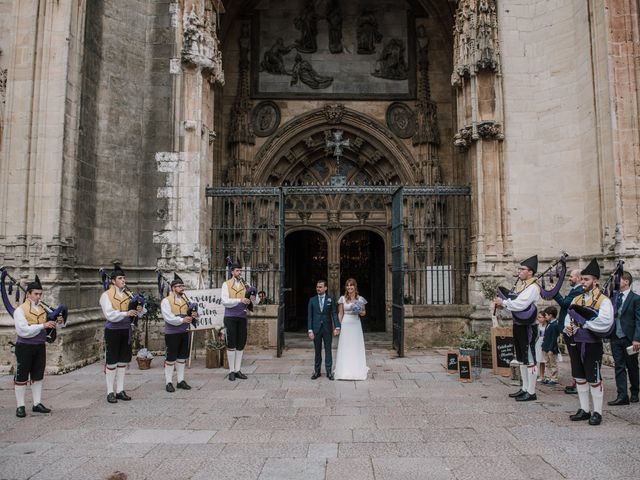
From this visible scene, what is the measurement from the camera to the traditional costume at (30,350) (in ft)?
20.8

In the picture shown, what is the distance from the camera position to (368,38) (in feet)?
53.3

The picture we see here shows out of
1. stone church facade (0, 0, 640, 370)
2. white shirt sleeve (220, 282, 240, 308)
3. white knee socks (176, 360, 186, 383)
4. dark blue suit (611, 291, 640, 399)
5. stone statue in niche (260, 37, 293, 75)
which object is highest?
stone statue in niche (260, 37, 293, 75)

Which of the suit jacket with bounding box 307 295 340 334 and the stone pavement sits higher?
the suit jacket with bounding box 307 295 340 334

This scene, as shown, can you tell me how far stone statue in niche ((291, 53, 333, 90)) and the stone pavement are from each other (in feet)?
34.6

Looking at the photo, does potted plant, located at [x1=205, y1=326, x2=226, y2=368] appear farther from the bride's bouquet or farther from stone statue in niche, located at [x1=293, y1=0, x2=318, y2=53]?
stone statue in niche, located at [x1=293, y1=0, x2=318, y2=53]

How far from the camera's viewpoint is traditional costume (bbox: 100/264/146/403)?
7.10 m

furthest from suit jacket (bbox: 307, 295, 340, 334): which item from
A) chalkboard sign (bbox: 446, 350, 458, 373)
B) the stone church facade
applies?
the stone church facade

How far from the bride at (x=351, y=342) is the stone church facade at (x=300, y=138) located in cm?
273

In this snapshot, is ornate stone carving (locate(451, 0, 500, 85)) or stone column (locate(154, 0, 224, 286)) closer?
stone column (locate(154, 0, 224, 286))

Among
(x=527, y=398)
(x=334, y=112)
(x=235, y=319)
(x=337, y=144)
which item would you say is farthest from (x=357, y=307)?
(x=334, y=112)

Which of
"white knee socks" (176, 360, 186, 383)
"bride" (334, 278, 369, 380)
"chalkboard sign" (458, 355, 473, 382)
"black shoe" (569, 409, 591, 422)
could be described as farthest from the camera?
"bride" (334, 278, 369, 380)

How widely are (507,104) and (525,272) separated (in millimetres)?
5716

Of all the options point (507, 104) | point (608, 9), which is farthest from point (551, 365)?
point (608, 9)

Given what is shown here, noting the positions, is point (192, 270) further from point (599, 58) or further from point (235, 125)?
point (599, 58)
